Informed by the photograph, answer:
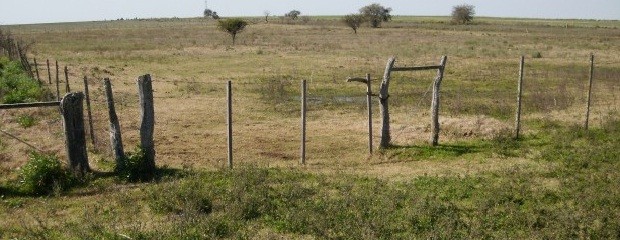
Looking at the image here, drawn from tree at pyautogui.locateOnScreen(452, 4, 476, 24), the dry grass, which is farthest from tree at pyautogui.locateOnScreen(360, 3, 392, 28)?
the dry grass

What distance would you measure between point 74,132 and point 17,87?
10550 mm

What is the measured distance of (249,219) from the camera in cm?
888

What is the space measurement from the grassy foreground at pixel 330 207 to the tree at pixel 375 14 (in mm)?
78439

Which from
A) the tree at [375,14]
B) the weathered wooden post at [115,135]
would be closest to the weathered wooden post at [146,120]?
the weathered wooden post at [115,135]

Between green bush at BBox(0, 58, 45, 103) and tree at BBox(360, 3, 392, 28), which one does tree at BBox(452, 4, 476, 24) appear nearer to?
tree at BBox(360, 3, 392, 28)

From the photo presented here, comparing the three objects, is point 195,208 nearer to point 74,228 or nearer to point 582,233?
point 74,228

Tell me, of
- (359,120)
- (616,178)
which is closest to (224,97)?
(359,120)

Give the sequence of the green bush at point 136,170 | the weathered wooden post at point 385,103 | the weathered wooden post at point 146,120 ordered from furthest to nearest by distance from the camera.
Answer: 1. the weathered wooden post at point 385,103
2. the weathered wooden post at point 146,120
3. the green bush at point 136,170

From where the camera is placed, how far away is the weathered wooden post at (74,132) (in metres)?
10.9

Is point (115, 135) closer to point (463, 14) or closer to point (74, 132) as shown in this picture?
point (74, 132)

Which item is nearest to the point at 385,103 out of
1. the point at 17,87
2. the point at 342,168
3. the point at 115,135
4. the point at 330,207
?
the point at 342,168

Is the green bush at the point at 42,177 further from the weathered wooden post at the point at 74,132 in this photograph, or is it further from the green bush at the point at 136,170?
the green bush at the point at 136,170

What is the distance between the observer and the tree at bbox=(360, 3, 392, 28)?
88375 millimetres

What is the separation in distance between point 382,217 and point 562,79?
845 inches
